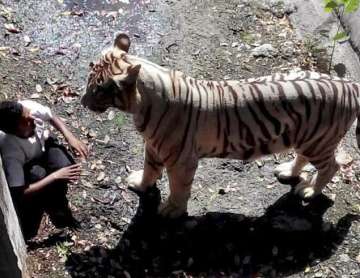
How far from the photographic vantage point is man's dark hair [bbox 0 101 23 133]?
4137mm

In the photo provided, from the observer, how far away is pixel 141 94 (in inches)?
153

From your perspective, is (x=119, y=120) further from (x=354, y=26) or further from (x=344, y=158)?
(x=354, y=26)

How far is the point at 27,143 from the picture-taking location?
4.39 meters

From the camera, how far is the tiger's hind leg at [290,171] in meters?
4.81

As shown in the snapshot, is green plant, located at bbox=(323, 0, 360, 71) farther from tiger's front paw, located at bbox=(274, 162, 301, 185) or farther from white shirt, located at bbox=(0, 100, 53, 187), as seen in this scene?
white shirt, located at bbox=(0, 100, 53, 187)

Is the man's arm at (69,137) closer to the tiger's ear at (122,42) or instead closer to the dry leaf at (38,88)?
the dry leaf at (38,88)

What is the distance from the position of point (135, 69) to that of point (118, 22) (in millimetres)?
2482

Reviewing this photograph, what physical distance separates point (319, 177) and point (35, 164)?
6.19 feet

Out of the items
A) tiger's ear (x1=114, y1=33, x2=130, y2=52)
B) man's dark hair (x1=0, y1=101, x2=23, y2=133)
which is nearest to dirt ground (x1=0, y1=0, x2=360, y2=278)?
man's dark hair (x1=0, y1=101, x2=23, y2=133)

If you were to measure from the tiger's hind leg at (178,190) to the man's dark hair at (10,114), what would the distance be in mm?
976

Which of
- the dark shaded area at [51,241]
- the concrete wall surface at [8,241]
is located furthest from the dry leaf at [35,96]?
the concrete wall surface at [8,241]

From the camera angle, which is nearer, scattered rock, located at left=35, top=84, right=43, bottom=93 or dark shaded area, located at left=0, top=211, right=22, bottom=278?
dark shaded area, located at left=0, top=211, right=22, bottom=278

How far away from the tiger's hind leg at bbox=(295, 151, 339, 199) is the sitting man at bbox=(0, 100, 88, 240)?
1527 mm

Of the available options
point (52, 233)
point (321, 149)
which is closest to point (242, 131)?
point (321, 149)
